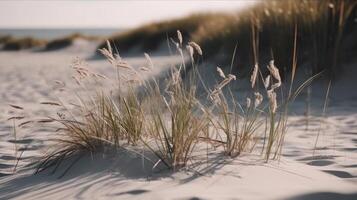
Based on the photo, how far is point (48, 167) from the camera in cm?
275

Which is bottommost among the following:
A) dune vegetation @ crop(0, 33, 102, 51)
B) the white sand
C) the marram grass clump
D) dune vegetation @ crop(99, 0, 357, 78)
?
the white sand

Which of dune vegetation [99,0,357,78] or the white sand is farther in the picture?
dune vegetation [99,0,357,78]

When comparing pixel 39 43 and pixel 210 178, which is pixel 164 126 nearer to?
pixel 210 178

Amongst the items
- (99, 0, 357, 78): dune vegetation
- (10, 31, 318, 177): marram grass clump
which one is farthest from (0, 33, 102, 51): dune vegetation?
(10, 31, 318, 177): marram grass clump

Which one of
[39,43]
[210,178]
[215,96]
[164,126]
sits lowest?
[210,178]

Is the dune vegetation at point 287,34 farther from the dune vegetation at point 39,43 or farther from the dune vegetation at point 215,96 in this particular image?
the dune vegetation at point 39,43

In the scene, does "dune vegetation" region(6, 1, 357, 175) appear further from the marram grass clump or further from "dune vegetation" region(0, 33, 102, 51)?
"dune vegetation" region(0, 33, 102, 51)

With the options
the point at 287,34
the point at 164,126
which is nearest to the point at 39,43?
the point at 287,34

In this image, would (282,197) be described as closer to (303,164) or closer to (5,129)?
(303,164)

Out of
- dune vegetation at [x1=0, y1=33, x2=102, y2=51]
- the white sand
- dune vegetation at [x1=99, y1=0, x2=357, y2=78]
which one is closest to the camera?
the white sand

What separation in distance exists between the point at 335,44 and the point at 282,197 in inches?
156

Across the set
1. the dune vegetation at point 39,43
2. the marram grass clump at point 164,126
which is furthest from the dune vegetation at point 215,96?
the dune vegetation at point 39,43

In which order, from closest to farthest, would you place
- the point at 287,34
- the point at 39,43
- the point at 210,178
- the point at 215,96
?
the point at 210,178, the point at 215,96, the point at 287,34, the point at 39,43

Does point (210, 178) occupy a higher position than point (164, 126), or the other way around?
point (164, 126)
